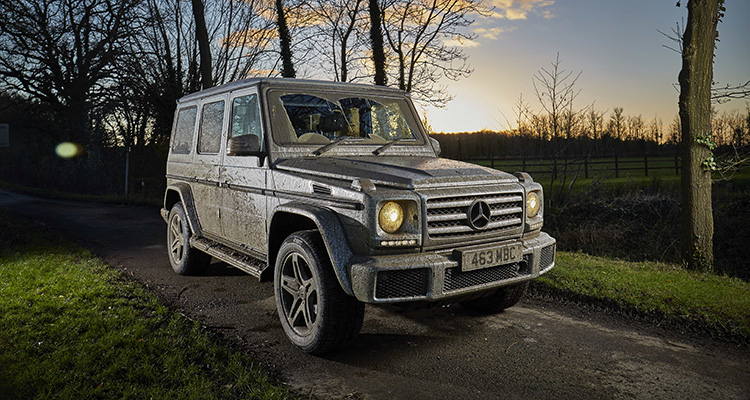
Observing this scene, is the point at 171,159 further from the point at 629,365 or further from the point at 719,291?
the point at 719,291

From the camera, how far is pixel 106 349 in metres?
3.96

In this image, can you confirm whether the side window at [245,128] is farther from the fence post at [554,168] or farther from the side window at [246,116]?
the fence post at [554,168]

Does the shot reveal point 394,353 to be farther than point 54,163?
No

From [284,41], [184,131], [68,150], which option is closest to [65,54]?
[68,150]

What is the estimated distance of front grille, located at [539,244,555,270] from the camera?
4.35m

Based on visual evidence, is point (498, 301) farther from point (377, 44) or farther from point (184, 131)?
point (377, 44)

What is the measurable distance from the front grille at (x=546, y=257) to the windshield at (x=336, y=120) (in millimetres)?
1771

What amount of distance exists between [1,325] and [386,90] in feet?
14.0

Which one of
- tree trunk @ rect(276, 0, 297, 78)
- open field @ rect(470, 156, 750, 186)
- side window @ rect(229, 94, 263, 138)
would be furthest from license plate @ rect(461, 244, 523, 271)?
tree trunk @ rect(276, 0, 297, 78)

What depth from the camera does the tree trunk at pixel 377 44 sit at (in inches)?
564

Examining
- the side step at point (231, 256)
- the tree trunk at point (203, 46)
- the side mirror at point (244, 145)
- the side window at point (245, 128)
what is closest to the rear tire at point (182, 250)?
the side step at point (231, 256)

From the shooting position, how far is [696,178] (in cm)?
745

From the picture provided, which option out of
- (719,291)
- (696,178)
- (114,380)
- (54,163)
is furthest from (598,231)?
(54,163)

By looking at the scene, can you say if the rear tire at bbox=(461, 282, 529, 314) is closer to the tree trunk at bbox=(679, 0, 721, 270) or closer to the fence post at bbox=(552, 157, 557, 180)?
the tree trunk at bbox=(679, 0, 721, 270)
